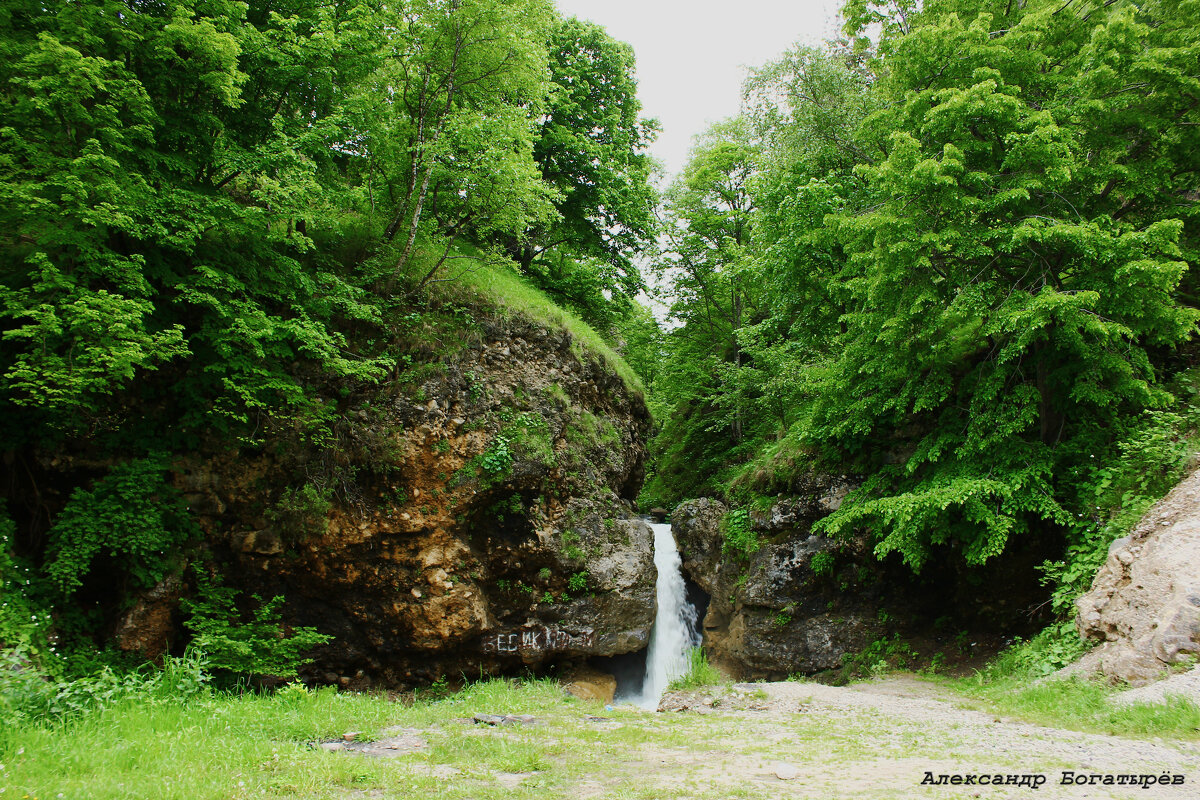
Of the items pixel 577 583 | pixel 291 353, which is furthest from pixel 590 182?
pixel 577 583

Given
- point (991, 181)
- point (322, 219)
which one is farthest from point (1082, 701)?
point (322, 219)

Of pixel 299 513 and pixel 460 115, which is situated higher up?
pixel 460 115

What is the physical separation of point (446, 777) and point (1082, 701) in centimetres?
641

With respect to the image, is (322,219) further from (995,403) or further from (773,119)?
(773,119)

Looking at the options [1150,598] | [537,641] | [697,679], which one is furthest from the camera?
[537,641]

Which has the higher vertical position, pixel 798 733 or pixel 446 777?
pixel 446 777

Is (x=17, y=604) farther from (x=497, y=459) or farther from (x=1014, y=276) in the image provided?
(x=1014, y=276)

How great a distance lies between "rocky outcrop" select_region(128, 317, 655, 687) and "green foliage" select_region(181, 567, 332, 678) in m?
0.43

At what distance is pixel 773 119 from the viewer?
16.4m

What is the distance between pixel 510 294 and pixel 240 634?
8.21 m

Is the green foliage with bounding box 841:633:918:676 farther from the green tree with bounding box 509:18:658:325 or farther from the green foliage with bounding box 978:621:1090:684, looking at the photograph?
the green tree with bounding box 509:18:658:325

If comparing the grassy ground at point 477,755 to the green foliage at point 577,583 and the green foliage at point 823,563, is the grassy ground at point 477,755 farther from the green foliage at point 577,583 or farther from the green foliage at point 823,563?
the green foliage at point 823,563

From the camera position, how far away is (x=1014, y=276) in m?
9.10

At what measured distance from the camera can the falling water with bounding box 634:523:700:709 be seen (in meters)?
12.2
